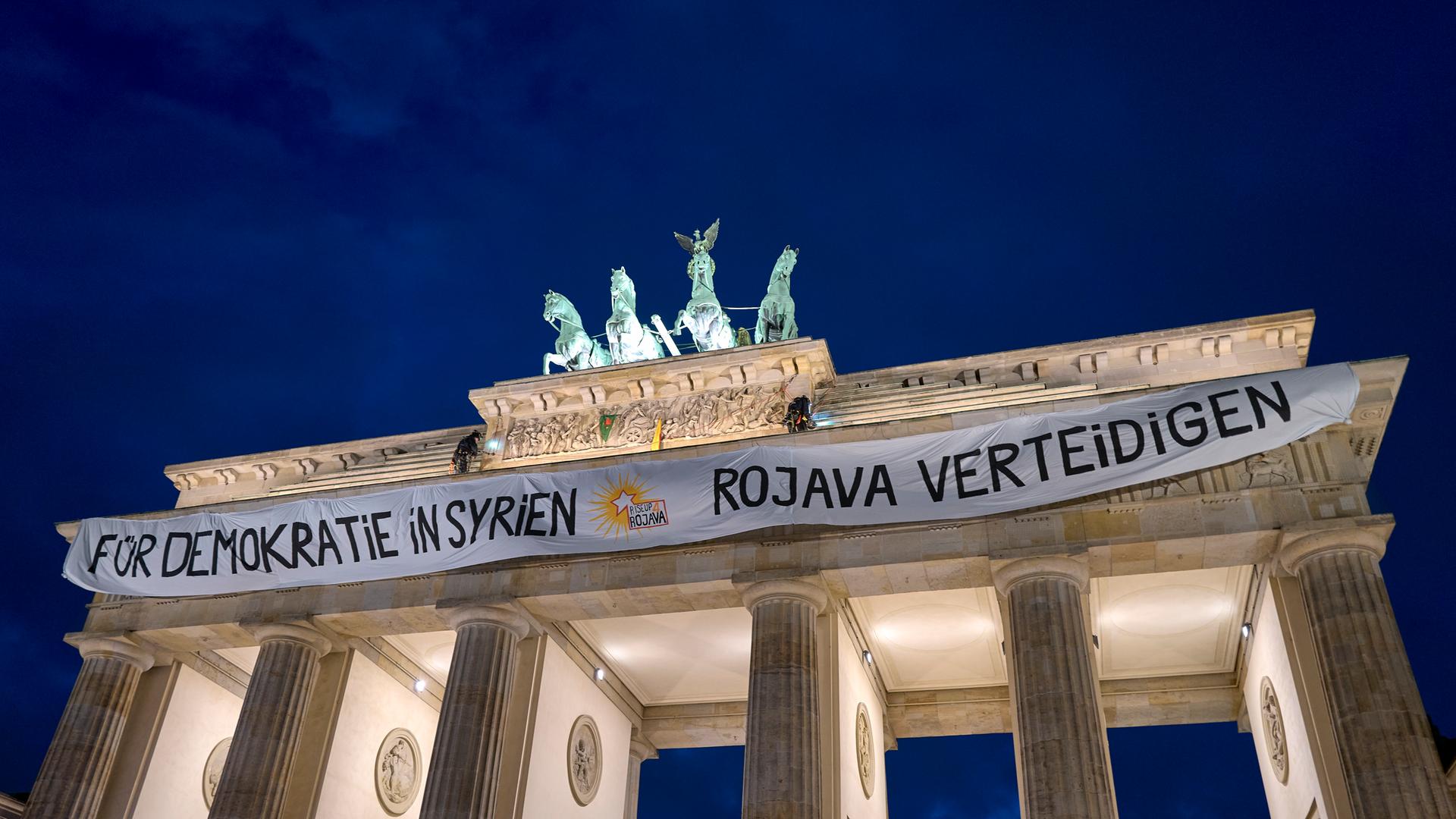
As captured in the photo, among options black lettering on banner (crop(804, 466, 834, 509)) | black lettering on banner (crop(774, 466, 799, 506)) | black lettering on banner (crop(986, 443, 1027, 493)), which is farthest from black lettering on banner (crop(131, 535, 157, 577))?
black lettering on banner (crop(986, 443, 1027, 493))

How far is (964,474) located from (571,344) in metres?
13.5

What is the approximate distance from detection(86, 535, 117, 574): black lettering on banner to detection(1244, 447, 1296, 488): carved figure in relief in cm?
2344

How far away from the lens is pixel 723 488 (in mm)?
20688

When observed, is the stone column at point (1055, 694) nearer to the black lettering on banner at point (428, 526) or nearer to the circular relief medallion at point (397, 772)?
the black lettering on banner at point (428, 526)

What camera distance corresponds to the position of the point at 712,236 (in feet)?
99.0

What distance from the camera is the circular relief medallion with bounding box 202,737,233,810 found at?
2602cm

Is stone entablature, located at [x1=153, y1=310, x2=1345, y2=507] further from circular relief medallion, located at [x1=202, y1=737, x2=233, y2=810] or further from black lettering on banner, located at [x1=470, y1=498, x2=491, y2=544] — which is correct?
circular relief medallion, located at [x1=202, y1=737, x2=233, y2=810]

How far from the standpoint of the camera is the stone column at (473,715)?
66.2ft

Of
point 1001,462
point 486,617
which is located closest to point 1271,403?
point 1001,462

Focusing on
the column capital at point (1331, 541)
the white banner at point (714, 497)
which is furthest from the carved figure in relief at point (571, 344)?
the column capital at point (1331, 541)

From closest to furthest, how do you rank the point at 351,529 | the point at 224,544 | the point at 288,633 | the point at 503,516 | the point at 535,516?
the point at 535,516 → the point at 503,516 → the point at 351,529 → the point at 288,633 → the point at 224,544

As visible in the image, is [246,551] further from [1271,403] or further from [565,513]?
[1271,403]

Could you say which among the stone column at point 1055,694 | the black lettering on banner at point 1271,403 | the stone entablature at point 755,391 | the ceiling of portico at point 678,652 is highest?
the stone entablature at point 755,391

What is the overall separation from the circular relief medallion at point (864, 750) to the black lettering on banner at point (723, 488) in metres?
5.77
